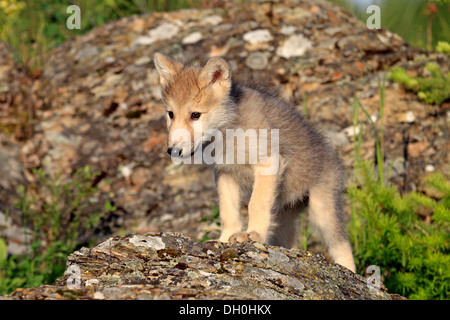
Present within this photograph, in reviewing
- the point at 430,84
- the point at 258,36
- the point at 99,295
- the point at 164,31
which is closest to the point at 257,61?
the point at 258,36

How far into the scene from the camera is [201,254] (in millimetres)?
2912

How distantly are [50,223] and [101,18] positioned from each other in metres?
3.58

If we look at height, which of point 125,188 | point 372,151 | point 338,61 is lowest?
point 125,188

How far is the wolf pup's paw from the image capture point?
12.0 feet

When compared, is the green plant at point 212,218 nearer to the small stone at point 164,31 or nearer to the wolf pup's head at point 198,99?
the wolf pup's head at point 198,99

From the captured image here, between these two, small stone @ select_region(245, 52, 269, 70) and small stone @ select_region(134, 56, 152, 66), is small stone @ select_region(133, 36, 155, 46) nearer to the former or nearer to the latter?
small stone @ select_region(134, 56, 152, 66)

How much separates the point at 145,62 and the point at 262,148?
3.02 metres

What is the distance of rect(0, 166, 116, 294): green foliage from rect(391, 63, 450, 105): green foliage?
2952mm

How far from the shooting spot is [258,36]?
255 inches

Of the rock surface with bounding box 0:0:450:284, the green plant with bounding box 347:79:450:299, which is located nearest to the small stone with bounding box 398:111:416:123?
the rock surface with bounding box 0:0:450:284
